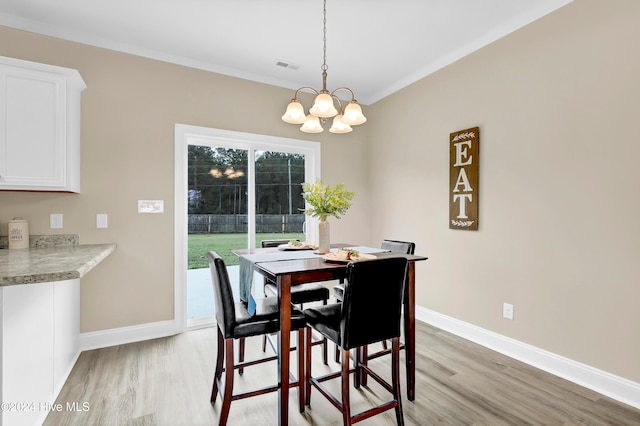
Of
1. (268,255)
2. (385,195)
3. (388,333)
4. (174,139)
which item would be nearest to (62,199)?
(174,139)

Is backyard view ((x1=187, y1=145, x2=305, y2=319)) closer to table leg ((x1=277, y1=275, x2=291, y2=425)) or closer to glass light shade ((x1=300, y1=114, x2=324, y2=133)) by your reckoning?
glass light shade ((x1=300, y1=114, x2=324, y2=133))

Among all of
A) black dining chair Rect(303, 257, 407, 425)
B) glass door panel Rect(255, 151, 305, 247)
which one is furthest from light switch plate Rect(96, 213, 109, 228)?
black dining chair Rect(303, 257, 407, 425)

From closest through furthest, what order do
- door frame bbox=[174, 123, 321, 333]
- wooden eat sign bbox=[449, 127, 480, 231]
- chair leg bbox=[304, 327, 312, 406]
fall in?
chair leg bbox=[304, 327, 312, 406]
wooden eat sign bbox=[449, 127, 480, 231]
door frame bbox=[174, 123, 321, 333]

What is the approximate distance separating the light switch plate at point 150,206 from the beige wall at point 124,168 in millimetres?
47

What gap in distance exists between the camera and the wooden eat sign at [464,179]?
310 cm

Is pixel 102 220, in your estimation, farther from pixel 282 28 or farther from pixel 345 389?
pixel 345 389

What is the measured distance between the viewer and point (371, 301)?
69.1 inches

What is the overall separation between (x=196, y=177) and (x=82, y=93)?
123 centimetres

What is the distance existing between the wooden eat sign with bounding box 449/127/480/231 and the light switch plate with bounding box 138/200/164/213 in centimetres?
297

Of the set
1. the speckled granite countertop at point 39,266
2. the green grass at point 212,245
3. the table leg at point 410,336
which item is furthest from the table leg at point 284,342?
the green grass at point 212,245

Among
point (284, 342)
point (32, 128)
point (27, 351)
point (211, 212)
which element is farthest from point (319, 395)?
point (32, 128)

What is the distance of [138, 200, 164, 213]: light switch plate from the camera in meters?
3.16

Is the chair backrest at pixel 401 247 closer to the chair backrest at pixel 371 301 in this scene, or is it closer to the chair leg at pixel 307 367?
the chair backrest at pixel 371 301

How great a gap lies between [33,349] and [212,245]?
1936mm
